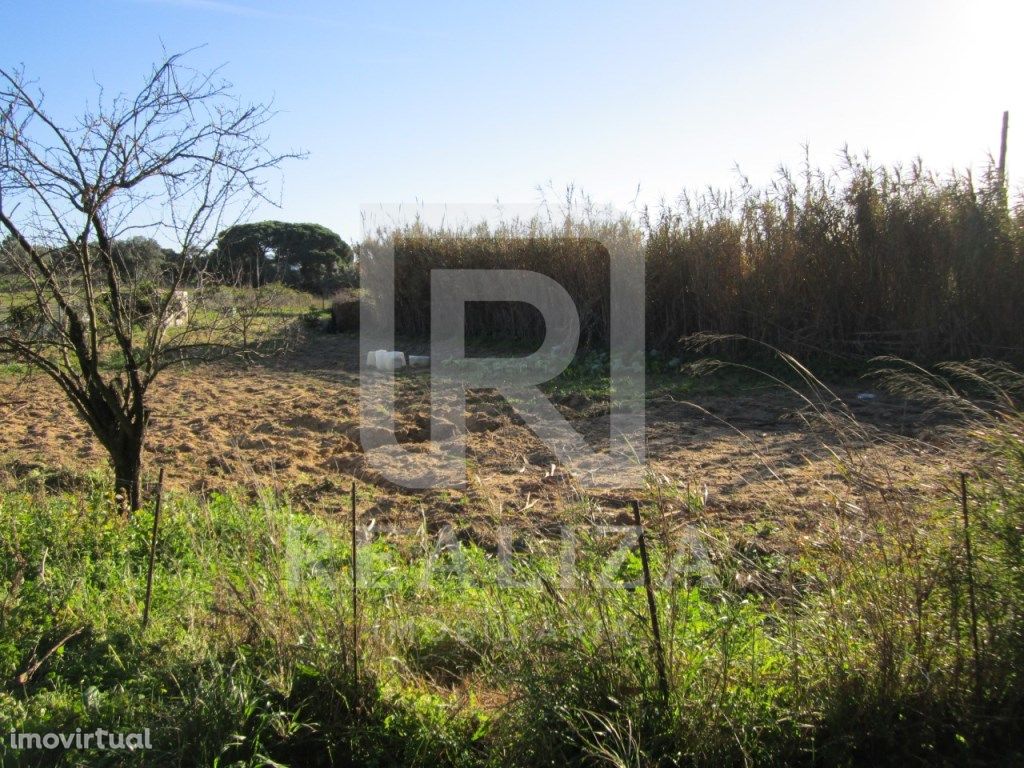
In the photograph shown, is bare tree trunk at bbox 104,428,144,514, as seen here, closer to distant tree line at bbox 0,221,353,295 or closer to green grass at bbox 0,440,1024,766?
green grass at bbox 0,440,1024,766

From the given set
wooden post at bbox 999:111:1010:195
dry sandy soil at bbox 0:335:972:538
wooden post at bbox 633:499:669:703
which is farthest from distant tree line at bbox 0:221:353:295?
wooden post at bbox 633:499:669:703

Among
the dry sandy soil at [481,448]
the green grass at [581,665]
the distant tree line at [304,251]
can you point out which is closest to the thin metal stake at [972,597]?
the green grass at [581,665]

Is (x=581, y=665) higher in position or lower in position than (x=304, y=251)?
lower

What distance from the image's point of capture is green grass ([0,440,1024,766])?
87.4 inches

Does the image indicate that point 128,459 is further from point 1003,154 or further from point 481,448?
point 1003,154

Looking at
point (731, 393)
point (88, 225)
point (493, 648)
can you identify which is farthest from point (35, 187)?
point (731, 393)

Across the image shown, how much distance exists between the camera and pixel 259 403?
351 inches

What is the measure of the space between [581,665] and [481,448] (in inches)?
179

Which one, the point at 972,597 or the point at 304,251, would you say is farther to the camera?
the point at 304,251

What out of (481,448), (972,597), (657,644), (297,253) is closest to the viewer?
(972,597)

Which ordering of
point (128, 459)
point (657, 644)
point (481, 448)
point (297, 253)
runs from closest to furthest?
1. point (657, 644)
2. point (128, 459)
3. point (481, 448)
4. point (297, 253)

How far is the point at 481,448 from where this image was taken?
6891mm

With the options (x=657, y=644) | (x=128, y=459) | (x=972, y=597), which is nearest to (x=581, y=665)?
(x=657, y=644)

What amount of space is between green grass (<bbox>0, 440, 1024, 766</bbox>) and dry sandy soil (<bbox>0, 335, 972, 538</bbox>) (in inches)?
12.4
